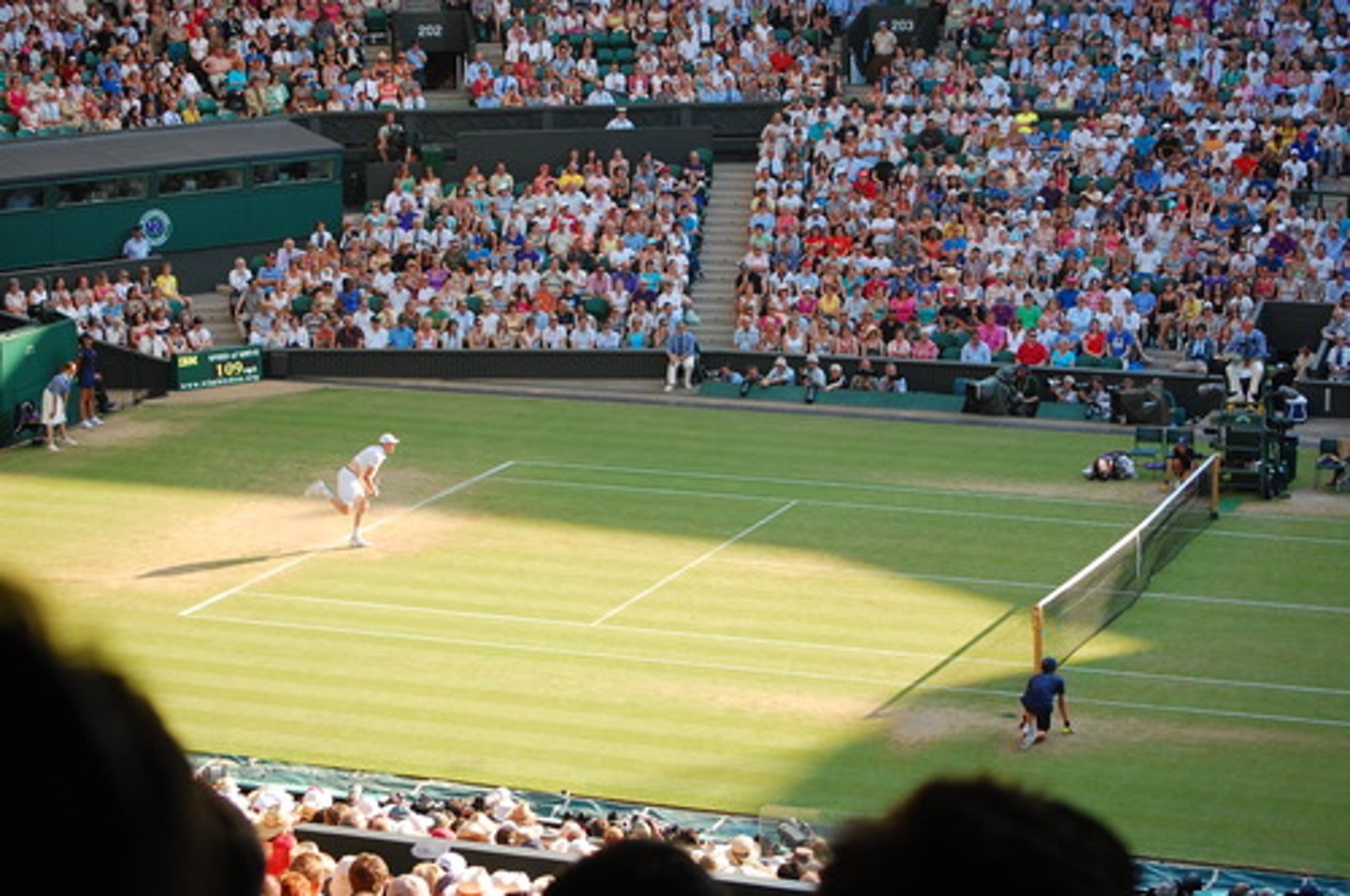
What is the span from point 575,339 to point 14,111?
13279mm

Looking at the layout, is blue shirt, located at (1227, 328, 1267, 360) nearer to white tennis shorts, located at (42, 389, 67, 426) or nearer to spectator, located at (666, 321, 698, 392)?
spectator, located at (666, 321, 698, 392)

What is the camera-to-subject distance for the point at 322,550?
29984 millimetres

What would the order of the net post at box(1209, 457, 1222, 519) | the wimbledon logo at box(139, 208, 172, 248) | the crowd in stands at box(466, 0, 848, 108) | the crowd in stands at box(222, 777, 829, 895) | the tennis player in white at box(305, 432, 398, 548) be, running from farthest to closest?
the crowd in stands at box(466, 0, 848, 108)
the wimbledon logo at box(139, 208, 172, 248)
the net post at box(1209, 457, 1222, 519)
the tennis player in white at box(305, 432, 398, 548)
the crowd in stands at box(222, 777, 829, 895)

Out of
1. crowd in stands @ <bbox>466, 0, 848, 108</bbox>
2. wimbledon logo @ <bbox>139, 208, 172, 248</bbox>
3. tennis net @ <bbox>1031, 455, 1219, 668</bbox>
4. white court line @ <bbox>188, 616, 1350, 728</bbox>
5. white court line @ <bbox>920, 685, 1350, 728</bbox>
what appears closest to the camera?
white court line @ <bbox>920, 685, 1350, 728</bbox>

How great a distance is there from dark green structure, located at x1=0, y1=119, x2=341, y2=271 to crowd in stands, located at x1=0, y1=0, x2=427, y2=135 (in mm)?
796

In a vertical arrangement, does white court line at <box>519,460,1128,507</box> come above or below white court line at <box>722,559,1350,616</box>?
above

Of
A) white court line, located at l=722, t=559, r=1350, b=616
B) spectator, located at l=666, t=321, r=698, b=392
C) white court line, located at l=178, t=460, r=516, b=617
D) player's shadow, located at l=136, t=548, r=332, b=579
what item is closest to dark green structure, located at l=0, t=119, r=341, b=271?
spectator, located at l=666, t=321, r=698, b=392

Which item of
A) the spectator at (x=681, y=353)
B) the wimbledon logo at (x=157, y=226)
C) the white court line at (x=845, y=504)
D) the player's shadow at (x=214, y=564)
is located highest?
the wimbledon logo at (x=157, y=226)

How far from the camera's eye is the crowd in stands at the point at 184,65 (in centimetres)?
4600

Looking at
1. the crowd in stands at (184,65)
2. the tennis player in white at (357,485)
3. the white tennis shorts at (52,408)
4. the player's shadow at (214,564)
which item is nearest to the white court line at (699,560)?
the tennis player in white at (357,485)

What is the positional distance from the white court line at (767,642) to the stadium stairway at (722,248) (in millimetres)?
16544

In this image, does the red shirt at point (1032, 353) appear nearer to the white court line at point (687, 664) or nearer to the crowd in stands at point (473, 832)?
the white court line at point (687, 664)

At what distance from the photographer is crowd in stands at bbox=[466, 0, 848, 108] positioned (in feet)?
163

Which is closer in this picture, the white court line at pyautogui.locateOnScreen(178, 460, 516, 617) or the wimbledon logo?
the white court line at pyautogui.locateOnScreen(178, 460, 516, 617)
